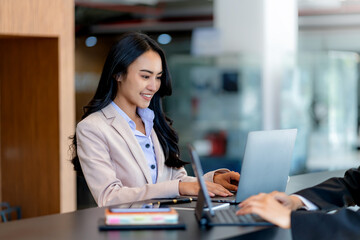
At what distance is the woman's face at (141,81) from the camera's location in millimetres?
3385

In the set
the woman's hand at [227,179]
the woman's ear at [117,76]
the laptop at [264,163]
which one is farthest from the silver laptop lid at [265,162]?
the woman's ear at [117,76]

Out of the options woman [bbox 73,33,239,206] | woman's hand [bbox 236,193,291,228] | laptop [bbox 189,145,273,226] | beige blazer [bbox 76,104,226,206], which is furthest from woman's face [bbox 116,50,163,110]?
woman's hand [bbox 236,193,291,228]

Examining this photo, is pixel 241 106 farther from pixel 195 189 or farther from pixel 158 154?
pixel 195 189

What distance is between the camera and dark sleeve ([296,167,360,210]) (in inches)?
107

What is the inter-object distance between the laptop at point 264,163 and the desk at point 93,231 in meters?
0.28

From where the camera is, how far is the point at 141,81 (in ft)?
11.1

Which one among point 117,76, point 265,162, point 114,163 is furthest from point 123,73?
point 265,162

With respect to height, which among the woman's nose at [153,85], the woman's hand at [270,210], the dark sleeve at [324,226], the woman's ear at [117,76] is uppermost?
the woman's ear at [117,76]

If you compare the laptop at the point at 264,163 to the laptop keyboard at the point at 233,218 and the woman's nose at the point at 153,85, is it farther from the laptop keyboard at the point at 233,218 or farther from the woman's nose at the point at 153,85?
the woman's nose at the point at 153,85

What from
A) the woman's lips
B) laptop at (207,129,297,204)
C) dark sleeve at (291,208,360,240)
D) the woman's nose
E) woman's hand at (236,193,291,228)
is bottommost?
dark sleeve at (291,208,360,240)

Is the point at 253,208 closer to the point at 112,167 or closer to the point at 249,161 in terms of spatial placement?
the point at 249,161

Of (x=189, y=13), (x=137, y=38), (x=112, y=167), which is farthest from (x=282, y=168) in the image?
(x=189, y=13)

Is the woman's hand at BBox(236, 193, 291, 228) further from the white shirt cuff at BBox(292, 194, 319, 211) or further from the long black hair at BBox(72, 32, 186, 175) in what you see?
the long black hair at BBox(72, 32, 186, 175)

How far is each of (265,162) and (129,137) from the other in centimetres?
89
